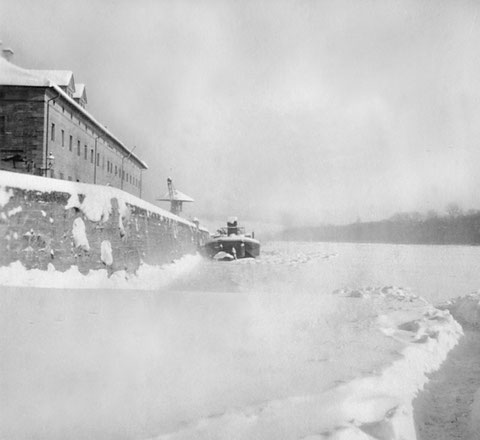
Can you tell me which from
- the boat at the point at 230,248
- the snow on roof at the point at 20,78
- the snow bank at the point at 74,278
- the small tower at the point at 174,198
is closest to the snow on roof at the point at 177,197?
the small tower at the point at 174,198

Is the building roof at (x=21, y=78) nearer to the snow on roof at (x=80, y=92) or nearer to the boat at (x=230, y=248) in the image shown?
the snow on roof at (x=80, y=92)

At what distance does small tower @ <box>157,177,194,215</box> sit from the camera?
55.6 m

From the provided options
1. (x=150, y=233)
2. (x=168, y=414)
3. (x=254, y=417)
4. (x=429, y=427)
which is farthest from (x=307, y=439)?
(x=150, y=233)

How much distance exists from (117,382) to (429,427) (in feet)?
8.73

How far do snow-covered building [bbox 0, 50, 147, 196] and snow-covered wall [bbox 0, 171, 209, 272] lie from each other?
938 centimetres

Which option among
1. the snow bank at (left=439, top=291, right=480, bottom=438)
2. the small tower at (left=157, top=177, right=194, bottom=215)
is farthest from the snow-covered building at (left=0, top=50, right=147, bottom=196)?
the small tower at (left=157, top=177, right=194, bottom=215)

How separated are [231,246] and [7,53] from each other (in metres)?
20.5

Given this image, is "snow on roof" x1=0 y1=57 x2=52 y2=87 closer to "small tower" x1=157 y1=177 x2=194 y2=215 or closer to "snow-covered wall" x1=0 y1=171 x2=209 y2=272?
"snow-covered wall" x1=0 y1=171 x2=209 y2=272

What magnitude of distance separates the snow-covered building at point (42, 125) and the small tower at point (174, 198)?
1000 inches

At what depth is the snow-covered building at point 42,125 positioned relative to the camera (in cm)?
2161

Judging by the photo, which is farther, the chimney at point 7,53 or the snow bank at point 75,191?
the chimney at point 7,53

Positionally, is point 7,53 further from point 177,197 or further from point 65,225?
point 177,197

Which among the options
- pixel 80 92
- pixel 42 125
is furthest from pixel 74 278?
pixel 80 92

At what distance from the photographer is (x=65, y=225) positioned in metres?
10.3
